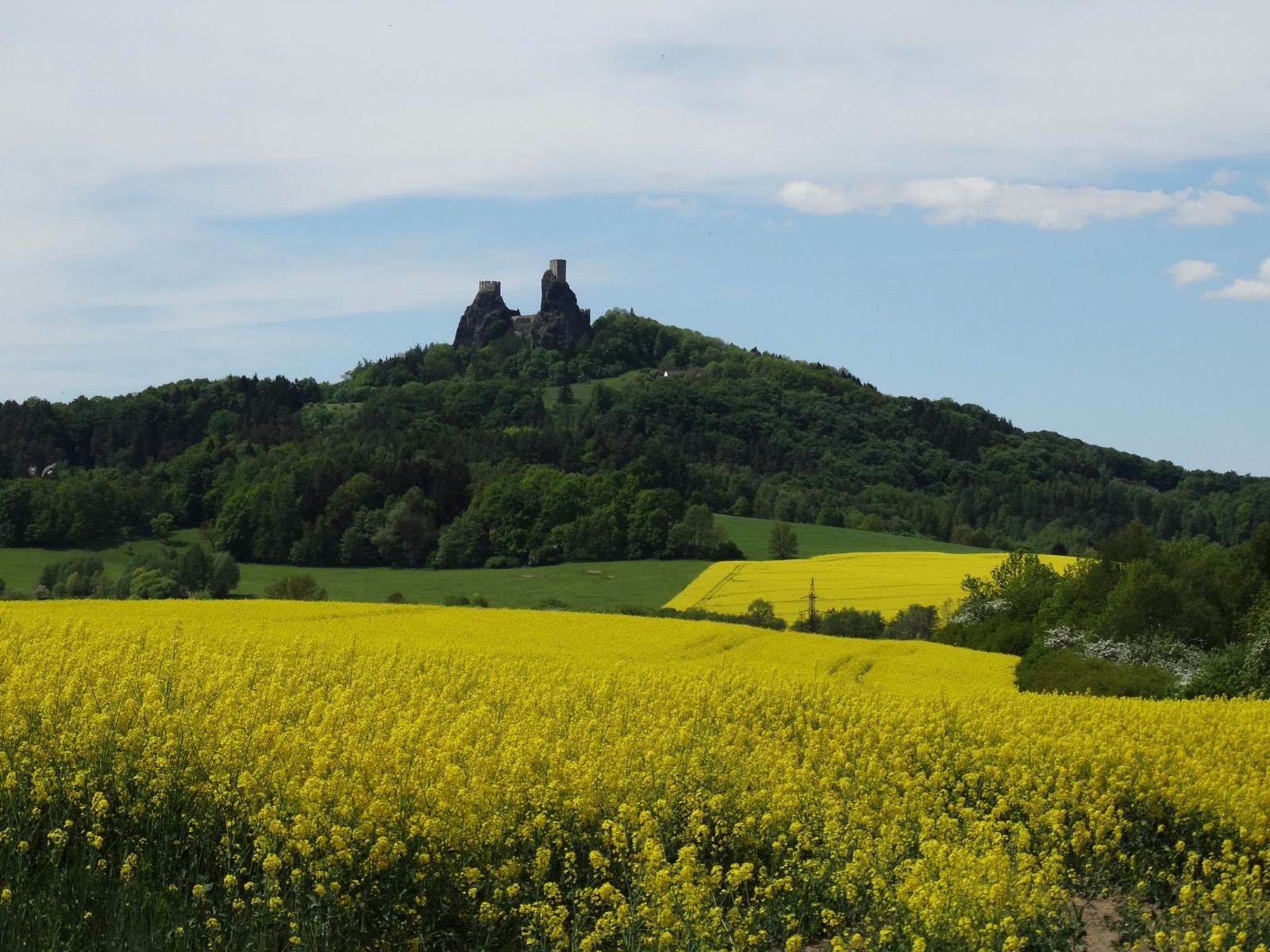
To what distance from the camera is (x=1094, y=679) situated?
81.8 feet

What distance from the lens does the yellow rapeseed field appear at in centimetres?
5306

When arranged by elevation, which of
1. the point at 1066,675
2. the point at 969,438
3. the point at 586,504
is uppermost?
the point at 969,438

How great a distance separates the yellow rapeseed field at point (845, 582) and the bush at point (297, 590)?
587 inches

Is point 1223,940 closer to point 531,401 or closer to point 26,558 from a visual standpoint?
point 26,558

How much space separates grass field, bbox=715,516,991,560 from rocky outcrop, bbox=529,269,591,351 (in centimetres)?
8379

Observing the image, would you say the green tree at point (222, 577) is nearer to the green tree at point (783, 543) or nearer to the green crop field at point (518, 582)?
the green crop field at point (518, 582)

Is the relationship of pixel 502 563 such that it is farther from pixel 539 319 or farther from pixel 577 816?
pixel 539 319

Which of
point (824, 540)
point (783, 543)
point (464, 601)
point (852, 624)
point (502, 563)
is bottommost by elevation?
point (852, 624)

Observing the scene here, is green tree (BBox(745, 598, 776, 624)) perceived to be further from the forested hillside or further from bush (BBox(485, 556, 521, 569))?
bush (BBox(485, 556, 521, 569))

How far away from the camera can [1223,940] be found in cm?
799

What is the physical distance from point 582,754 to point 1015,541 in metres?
84.1

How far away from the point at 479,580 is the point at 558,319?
10765 centimetres

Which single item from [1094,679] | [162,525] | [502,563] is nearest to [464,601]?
[502,563]

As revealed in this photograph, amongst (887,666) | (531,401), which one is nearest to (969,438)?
(531,401)
